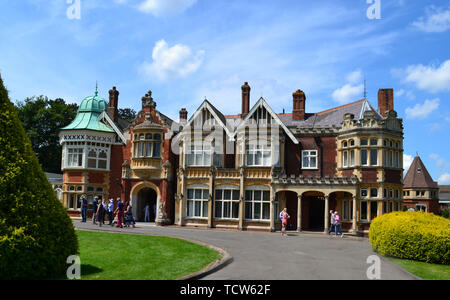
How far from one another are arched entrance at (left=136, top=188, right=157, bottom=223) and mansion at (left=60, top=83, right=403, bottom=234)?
7.0 inches

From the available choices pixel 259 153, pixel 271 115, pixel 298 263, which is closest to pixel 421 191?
pixel 271 115

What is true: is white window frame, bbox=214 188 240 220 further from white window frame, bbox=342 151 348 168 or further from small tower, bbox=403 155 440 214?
small tower, bbox=403 155 440 214

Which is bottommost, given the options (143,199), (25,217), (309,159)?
(143,199)

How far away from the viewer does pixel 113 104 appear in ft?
128

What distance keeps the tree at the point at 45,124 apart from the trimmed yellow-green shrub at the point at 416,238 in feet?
166

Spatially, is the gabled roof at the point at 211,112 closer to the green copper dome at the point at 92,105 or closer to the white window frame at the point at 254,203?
the white window frame at the point at 254,203

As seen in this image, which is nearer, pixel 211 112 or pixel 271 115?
pixel 271 115

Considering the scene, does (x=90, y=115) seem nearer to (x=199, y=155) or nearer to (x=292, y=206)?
(x=199, y=155)

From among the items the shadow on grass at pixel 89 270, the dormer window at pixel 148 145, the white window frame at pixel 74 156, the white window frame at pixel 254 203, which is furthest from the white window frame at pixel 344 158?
the shadow on grass at pixel 89 270

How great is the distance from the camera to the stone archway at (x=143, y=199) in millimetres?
33344

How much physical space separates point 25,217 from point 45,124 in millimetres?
52057

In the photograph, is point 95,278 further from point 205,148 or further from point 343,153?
point 343,153

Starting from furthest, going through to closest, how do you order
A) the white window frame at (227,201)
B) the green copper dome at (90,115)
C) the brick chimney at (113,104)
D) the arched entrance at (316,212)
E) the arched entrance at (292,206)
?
1. the brick chimney at (113,104)
2. the green copper dome at (90,115)
3. the arched entrance at (316,212)
4. the arched entrance at (292,206)
5. the white window frame at (227,201)
